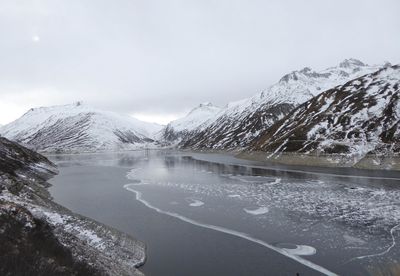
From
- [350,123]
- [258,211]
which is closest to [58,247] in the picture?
[258,211]

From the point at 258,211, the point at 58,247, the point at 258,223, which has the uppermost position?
the point at 58,247

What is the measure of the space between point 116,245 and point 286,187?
120ft

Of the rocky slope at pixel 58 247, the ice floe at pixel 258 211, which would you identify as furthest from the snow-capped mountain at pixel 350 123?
the rocky slope at pixel 58 247

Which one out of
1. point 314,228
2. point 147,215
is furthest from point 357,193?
point 147,215

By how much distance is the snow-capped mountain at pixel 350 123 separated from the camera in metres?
94.1

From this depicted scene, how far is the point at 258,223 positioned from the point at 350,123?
8306 centimetres

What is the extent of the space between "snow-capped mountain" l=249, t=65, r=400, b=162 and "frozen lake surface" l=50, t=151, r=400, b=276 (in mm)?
35318

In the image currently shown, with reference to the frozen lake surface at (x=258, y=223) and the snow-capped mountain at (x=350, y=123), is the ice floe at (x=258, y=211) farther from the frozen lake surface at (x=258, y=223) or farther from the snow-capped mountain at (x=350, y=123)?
the snow-capped mountain at (x=350, y=123)

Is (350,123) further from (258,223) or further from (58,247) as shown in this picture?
(58,247)

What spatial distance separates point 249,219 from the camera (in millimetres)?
36625

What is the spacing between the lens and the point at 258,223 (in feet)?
114

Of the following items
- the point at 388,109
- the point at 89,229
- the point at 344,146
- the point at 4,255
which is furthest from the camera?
the point at 388,109

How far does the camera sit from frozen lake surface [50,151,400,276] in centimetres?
2416

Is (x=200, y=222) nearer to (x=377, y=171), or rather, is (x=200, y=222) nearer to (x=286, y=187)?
(x=286, y=187)
